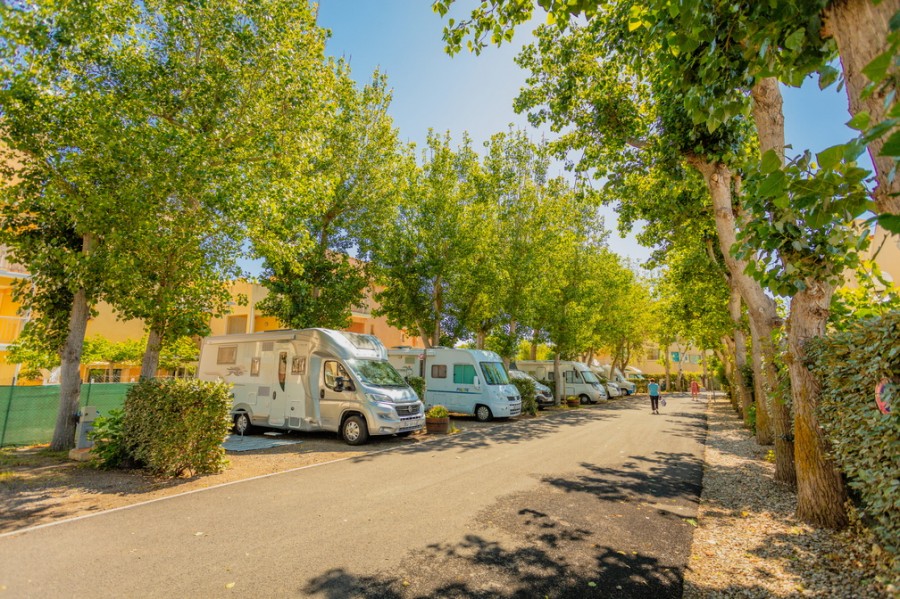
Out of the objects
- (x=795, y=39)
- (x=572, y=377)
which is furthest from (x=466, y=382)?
(x=795, y=39)

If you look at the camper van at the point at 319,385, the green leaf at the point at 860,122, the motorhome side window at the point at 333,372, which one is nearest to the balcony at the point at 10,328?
the camper van at the point at 319,385

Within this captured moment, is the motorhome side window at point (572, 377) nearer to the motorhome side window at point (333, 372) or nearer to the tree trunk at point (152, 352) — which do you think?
the motorhome side window at point (333, 372)

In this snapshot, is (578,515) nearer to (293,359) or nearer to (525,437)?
(525,437)

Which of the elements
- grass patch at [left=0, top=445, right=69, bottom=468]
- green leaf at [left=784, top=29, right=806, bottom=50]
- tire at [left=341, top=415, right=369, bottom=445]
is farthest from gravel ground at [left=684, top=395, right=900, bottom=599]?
grass patch at [left=0, top=445, right=69, bottom=468]

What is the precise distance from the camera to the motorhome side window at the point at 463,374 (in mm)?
17250

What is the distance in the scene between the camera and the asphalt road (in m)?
3.80

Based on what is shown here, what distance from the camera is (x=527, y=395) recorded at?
Result: 67.1 ft

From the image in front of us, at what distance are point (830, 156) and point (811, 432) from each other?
4987 mm

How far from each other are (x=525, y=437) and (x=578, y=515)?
7.35 meters

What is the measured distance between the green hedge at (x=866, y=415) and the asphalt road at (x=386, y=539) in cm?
169

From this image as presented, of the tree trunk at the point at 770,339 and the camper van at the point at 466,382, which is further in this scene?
the camper van at the point at 466,382

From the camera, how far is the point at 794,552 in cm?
444

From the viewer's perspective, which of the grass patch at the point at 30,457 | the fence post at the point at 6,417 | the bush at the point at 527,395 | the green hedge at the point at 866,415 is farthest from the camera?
the bush at the point at 527,395

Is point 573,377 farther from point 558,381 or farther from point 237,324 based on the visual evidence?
point 237,324
